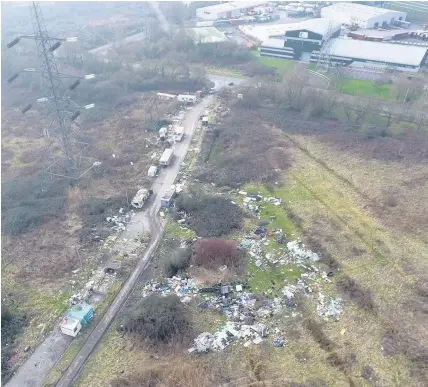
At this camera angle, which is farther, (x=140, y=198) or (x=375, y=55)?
(x=375, y=55)

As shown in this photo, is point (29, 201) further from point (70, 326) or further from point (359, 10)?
point (359, 10)

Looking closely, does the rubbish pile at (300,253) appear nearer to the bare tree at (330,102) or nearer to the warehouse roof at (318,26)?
the bare tree at (330,102)

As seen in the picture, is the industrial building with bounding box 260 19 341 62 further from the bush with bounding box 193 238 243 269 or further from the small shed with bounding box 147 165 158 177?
the bush with bounding box 193 238 243 269

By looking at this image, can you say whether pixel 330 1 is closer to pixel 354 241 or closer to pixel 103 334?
pixel 354 241

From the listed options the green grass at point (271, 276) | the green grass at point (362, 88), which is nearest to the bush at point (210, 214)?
the green grass at point (271, 276)

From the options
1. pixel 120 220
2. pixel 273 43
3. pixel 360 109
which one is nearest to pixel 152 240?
pixel 120 220
